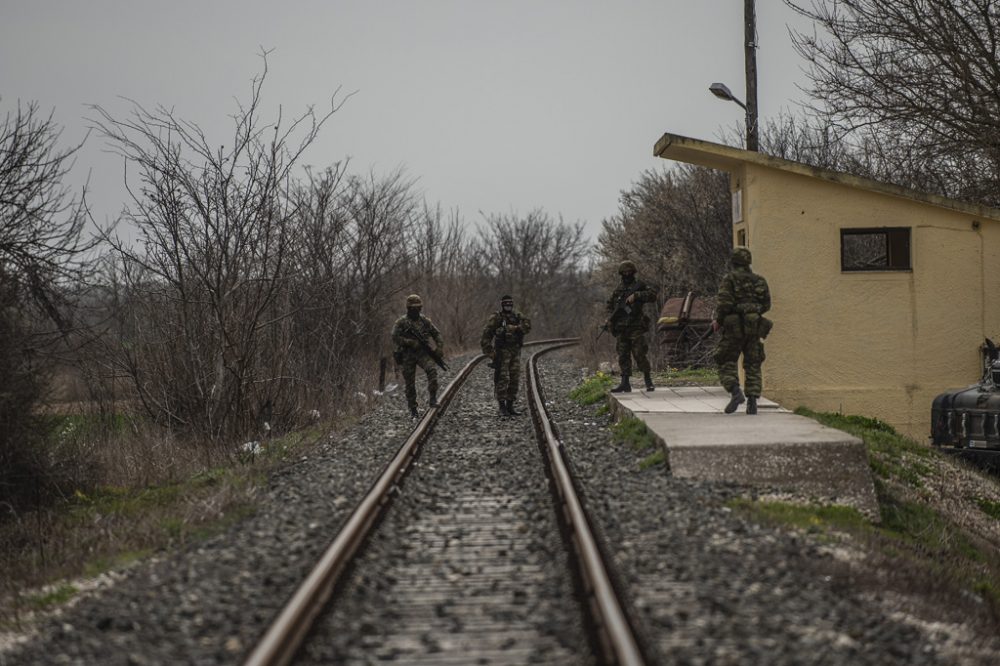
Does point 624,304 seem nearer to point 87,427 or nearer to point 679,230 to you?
point 87,427

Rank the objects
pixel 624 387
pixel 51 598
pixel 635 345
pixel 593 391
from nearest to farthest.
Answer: pixel 51 598, pixel 635 345, pixel 624 387, pixel 593 391

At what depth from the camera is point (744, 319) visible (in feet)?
38.9

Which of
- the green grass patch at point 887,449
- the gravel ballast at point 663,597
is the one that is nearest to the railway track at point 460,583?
the gravel ballast at point 663,597

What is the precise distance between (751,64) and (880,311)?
5045 mm

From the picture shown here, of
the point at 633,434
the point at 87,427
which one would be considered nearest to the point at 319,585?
the point at 633,434

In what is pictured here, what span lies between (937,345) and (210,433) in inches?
402

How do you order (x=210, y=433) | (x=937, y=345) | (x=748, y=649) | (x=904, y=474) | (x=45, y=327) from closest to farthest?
(x=748, y=649)
(x=904, y=474)
(x=45, y=327)
(x=210, y=433)
(x=937, y=345)

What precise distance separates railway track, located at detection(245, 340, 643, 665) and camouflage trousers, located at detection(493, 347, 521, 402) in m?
4.53

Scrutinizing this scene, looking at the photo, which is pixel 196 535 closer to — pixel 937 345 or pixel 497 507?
pixel 497 507

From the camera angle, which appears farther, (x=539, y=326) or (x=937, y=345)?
(x=539, y=326)

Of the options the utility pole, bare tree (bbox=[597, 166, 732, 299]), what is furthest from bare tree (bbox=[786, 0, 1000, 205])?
bare tree (bbox=[597, 166, 732, 299])

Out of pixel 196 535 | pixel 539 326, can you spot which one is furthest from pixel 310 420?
pixel 539 326

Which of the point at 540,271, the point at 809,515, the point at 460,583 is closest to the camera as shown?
the point at 460,583

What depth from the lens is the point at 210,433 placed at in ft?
46.6
